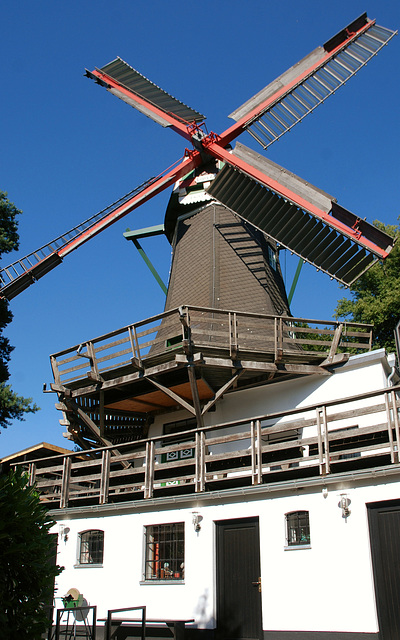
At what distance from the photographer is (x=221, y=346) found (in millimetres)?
13430

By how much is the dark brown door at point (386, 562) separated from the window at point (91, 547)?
5.97m

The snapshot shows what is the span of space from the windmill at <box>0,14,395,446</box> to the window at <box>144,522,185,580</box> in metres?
2.89

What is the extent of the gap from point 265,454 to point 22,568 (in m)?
7.17

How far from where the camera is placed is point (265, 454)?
1318 centimetres

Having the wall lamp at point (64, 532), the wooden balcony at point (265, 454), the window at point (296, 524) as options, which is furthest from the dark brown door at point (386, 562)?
the wall lamp at point (64, 532)

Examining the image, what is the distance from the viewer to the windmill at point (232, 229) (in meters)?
14.8

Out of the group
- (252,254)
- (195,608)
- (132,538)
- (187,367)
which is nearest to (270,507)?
(195,608)

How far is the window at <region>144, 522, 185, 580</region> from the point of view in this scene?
11.3m

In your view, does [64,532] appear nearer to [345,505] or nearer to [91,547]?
[91,547]

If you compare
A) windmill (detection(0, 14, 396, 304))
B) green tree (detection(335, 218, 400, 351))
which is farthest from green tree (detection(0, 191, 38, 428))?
green tree (detection(335, 218, 400, 351))

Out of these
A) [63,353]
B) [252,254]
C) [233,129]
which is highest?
[233,129]

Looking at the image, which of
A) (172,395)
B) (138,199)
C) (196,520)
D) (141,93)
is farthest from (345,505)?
(141,93)

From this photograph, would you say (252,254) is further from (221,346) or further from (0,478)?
(0,478)

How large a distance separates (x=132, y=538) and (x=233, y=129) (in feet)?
42.5
